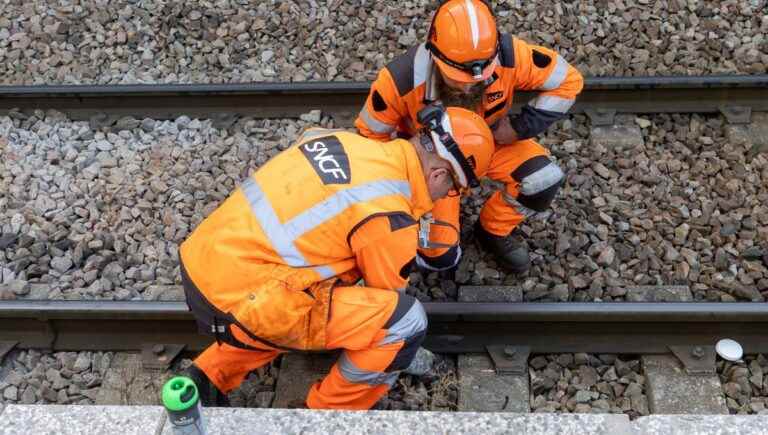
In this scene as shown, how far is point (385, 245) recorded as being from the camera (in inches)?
132

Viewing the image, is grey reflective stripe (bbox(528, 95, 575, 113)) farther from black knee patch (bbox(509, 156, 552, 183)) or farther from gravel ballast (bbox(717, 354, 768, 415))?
gravel ballast (bbox(717, 354, 768, 415))

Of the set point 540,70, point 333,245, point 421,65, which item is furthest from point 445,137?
point 540,70

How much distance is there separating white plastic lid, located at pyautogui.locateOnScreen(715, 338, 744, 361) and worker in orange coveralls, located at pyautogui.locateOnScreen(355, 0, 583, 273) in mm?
1112

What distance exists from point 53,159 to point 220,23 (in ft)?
5.74

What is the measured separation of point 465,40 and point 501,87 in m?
0.52

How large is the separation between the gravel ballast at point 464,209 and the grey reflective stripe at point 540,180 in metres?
0.44

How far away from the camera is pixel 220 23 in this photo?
20.8ft

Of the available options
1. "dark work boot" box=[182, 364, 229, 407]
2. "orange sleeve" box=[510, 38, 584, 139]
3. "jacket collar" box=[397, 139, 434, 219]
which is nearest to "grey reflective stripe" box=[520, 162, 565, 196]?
"orange sleeve" box=[510, 38, 584, 139]

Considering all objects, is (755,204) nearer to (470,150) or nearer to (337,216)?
(470,150)

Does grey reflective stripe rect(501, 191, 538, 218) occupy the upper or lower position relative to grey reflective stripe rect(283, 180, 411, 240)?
lower

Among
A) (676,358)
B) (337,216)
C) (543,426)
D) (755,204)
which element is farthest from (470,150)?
(755,204)

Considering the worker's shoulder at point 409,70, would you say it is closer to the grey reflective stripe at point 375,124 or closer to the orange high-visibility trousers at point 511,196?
the grey reflective stripe at point 375,124

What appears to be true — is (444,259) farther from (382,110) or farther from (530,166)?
(382,110)

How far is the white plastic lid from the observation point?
4.14 metres
